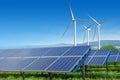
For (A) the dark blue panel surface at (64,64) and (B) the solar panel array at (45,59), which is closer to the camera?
(A) the dark blue panel surface at (64,64)

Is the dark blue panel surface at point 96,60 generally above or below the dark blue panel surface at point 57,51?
below

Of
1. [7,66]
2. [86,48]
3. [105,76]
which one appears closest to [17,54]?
[7,66]

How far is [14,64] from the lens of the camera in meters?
21.4

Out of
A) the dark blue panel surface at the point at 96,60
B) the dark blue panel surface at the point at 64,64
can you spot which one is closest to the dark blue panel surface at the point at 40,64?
the dark blue panel surface at the point at 64,64

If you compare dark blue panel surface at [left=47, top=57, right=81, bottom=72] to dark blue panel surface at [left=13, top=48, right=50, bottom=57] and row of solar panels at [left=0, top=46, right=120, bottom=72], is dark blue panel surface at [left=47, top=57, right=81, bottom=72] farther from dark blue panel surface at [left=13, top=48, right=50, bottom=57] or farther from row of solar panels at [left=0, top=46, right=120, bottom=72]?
dark blue panel surface at [left=13, top=48, right=50, bottom=57]

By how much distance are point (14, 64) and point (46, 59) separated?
250 centimetres

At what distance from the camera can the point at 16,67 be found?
20.5 meters

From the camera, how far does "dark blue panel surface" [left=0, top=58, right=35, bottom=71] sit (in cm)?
2046

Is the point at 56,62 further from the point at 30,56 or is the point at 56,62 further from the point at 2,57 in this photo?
the point at 2,57

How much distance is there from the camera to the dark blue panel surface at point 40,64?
62.7 feet

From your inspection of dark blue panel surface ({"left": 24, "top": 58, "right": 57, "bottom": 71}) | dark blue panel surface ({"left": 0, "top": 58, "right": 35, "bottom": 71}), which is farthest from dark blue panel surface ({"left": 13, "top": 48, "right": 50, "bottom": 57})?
dark blue panel surface ({"left": 24, "top": 58, "right": 57, "bottom": 71})

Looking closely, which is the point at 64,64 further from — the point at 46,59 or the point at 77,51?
the point at 77,51

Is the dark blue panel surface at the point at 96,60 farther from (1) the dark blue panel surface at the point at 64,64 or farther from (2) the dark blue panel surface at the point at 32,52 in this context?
(1) the dark blue panel surface at the point at 64,64

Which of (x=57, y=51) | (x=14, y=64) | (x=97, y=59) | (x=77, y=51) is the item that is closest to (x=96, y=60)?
(x=97, y=59)
